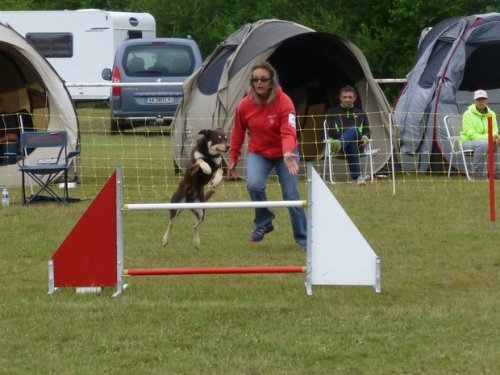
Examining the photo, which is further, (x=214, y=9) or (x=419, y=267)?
(x=214, y=9)

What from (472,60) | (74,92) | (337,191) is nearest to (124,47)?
(74,92)

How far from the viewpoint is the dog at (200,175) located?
10500mm

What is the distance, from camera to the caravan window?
28.8 m

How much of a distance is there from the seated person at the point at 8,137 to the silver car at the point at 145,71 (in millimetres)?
6056

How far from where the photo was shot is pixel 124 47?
2342 cm

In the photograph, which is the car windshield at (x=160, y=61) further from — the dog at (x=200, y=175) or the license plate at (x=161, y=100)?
the dog at (x=200, y=175)

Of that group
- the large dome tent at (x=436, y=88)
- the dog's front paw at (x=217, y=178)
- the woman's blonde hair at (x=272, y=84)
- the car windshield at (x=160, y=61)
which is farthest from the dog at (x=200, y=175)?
the car windshield at (x=160, y=61)

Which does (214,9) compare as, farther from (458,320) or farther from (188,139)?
(458,320)

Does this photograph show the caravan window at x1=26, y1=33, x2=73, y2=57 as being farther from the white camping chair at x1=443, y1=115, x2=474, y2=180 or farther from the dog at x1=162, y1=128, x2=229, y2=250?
the dog at x1=162, y1=128, x2=229, y2=250

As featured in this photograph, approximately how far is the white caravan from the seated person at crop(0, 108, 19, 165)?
12.4 metres

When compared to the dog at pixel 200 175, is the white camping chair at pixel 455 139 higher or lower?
lower

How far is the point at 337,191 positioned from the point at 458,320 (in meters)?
6.86

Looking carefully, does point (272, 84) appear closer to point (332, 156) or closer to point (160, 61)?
point (332, 156)

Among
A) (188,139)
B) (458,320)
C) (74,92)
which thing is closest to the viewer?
(458,320)
